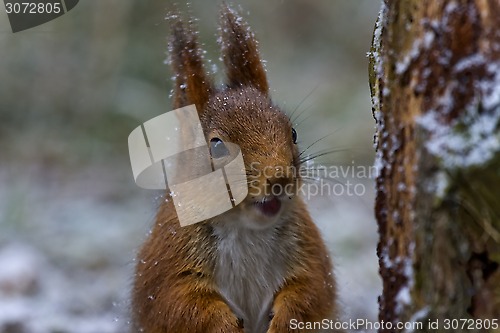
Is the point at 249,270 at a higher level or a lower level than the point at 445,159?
lower

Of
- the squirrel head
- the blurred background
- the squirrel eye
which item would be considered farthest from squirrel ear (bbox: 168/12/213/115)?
the blurred background

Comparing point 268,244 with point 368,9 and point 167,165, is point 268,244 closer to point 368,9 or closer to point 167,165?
point 167,165

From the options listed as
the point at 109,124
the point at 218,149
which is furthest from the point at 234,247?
the point at 109,124

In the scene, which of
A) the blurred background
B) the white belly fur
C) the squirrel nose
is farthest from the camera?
the blurred background

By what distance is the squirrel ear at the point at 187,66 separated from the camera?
82.4 inches

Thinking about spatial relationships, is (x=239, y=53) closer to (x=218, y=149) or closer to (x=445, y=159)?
(x=218, y=149)

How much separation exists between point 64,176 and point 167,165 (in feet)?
9.45

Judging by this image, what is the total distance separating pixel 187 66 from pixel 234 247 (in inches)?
23.1

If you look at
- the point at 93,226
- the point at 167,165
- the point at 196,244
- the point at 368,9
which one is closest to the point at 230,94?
the point at 167,165

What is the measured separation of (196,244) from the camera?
2059 millimetres

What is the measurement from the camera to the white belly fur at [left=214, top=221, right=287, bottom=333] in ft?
6.79

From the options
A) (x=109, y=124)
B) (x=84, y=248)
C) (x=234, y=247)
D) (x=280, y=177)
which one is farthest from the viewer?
(x=109, y=124)

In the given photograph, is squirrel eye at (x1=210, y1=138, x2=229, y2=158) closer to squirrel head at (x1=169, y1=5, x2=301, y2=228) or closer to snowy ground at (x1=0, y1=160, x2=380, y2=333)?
squirrel head at (x1=169, y1=5, x2=301, y2=228)

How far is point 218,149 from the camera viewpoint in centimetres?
196
